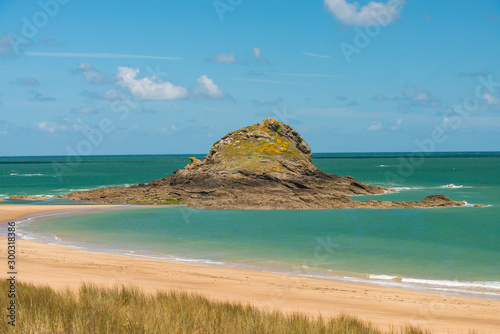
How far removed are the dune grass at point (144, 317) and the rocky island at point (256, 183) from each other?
33.6 m

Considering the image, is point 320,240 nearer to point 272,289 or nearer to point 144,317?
point 272,289

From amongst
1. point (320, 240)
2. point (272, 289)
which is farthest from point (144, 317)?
point (320, 240)

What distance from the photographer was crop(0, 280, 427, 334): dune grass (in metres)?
9.93

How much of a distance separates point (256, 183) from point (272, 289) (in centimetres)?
3301

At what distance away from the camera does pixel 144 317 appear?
10461 millimetres

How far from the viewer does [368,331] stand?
10.6 metres

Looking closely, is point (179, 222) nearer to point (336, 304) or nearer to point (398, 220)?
point (398, 220)

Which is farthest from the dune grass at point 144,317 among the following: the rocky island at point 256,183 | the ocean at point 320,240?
the rocky island at point 256,183

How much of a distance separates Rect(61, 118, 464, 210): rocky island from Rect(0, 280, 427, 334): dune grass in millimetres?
33603

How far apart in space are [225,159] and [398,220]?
22.5m

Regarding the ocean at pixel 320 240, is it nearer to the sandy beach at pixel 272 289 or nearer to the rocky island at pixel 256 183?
the sandy beach at pixel 272 289

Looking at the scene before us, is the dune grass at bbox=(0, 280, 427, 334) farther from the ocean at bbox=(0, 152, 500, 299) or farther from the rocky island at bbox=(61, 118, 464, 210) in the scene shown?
the rocky island at bbox=(61, 118, 464, 210)

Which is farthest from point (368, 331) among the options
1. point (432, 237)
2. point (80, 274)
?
point (432, 237)

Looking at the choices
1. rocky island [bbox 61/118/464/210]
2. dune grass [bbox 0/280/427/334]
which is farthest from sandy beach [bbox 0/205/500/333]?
rocky island [bbox 61/118/464/210]
